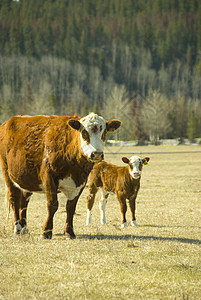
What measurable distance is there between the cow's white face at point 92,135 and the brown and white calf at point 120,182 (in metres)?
3.85

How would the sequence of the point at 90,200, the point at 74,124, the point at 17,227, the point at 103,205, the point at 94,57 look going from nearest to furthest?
1. the point at 74,124
2. the point at 17,227
3. the point at 103,205
4. the point at 90,200
5. the point at 94,57

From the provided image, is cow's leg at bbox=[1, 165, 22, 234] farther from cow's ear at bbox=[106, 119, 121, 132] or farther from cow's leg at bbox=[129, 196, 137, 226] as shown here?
cow's leg at bbox=[129, 196, 137, 226]

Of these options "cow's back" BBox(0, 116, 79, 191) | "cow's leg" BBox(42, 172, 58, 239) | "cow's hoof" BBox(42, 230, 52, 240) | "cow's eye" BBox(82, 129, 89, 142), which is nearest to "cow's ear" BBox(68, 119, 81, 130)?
"cow's eye" BBox(82, 129, 89, 142)

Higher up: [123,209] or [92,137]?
[92,137]

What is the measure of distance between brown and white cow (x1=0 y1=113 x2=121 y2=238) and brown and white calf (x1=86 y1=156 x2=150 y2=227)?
10.7 ft

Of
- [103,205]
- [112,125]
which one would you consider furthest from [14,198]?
[103,205]

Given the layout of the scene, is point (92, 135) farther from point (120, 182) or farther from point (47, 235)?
point (120, 182)

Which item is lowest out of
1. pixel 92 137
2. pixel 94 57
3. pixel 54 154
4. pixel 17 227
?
pixel 17 227

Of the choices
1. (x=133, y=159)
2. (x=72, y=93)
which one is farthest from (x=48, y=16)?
(x=133, y=159)

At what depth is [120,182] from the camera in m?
11.4

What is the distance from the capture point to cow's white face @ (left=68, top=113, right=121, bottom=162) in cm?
727

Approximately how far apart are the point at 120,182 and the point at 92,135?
168 inches

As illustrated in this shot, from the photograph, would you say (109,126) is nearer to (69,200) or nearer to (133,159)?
(69,200)

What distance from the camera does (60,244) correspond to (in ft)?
23.0
